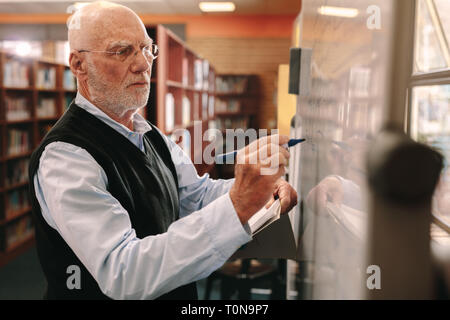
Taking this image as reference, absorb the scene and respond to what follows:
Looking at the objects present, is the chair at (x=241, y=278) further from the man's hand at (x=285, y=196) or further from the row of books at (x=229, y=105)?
the row of books at (x=229, y=105)

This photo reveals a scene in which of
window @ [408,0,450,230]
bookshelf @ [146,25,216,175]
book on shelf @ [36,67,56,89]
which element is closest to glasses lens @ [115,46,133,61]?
bookshelf @ [146,25,216,175]

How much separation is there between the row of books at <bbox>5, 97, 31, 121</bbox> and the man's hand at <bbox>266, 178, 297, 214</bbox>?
3.02 metres

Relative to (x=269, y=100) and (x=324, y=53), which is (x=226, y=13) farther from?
(x=324, y=53)

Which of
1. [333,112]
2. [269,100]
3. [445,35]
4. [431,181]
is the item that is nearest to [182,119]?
[333,112]

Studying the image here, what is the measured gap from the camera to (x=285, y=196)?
886mm

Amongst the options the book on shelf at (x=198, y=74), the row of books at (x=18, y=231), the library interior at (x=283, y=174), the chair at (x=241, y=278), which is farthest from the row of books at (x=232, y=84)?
the library interior at (x=283, y=174)

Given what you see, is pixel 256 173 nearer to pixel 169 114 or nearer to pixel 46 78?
pixel 169 114

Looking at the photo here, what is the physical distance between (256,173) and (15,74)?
138 inches

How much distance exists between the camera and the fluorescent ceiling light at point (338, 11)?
0.51 m

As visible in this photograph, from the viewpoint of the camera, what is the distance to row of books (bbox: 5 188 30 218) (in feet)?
11.2

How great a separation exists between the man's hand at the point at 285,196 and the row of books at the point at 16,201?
123 inches

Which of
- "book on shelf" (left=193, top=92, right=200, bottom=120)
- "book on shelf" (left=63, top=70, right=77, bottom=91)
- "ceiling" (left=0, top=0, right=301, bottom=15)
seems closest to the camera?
"book on shelf" (left=193, top=92, right=200, bottom=120)

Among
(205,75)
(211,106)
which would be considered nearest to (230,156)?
(205,75)

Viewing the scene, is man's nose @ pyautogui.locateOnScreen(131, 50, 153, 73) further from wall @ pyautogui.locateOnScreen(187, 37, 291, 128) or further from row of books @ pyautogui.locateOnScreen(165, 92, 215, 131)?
wall @ pyautogui.locateOnScreen(187, 37, 291, 128)
